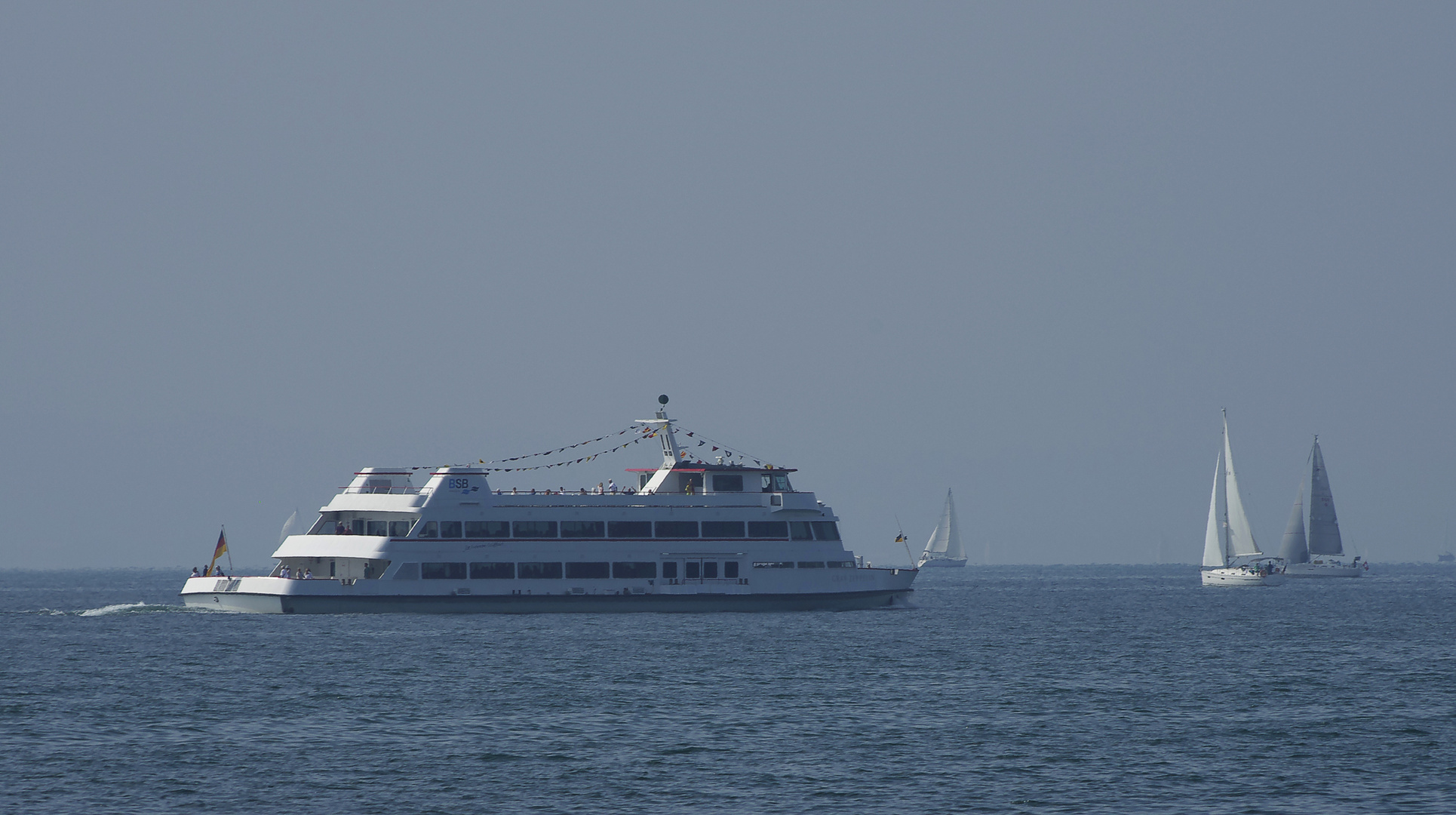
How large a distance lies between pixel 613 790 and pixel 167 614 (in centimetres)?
4875

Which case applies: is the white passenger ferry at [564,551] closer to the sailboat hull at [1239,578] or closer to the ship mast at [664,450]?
the ship mast at [664,450]

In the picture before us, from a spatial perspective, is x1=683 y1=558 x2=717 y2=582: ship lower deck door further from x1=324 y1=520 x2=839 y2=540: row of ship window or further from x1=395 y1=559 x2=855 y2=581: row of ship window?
x1=324 y1=520 x2=839 y2=540: row of ship window

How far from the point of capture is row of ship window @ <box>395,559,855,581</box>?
60531 millimetres

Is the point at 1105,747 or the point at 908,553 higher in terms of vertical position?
the point at 908,553

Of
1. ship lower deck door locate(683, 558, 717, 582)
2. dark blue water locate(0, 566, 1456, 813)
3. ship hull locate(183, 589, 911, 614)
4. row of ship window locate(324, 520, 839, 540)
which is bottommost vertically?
dark blue water locate(0, 566, 1456, 813)

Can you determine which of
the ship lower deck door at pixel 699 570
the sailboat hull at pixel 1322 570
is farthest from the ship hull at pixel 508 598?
the sailboat hull at pixel 1322 570

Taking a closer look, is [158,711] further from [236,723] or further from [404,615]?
[404,615]

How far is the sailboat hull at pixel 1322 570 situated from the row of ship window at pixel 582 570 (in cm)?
7527

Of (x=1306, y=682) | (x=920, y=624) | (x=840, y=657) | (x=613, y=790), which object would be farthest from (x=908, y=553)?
(x=613, y=790)

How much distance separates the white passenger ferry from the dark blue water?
140cm

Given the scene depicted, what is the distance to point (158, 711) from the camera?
1427 inches

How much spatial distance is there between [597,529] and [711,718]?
1060 inches

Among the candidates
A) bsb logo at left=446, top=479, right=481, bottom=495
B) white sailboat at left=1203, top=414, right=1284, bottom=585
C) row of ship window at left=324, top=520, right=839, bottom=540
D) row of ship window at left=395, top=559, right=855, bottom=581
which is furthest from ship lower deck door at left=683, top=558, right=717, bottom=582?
white sailboat at left=1203, top=414, right=1284, bottom=585

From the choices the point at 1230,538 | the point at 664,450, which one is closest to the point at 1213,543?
the point at 1230,538
